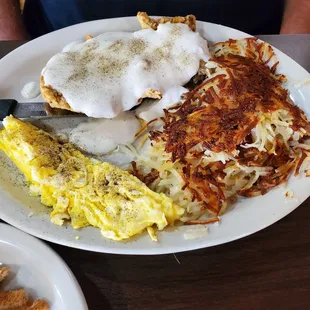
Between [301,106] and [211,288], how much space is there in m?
0.68

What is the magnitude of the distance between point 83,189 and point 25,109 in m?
0.38

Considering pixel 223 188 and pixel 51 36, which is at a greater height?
pixel 51 36

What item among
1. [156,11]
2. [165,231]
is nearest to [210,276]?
[165,231]

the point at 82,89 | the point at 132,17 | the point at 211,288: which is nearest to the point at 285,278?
the point at 211,288

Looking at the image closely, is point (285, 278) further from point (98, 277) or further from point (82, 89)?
point (82, 89)

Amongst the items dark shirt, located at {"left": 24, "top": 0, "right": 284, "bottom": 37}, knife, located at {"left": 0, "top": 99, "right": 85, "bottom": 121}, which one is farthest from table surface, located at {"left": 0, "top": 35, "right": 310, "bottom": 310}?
dark shirt, located at {"left": 24, "top": 0, "right": 284, "bottom": 37}

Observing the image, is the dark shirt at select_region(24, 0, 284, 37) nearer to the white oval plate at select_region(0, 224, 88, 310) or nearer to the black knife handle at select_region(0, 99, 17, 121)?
the black knife handle at select_region(0, 99, 17, 121)

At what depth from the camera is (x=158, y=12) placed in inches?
77.2

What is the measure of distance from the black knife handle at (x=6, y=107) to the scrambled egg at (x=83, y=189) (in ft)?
0.17

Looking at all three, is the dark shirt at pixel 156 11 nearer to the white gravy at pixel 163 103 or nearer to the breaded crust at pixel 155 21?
the breaded crust at pixel 155 21

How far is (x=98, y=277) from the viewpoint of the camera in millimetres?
1229

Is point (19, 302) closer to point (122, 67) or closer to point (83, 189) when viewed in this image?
point (83, 189)

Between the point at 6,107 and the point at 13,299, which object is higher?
Result: the point at 6,107

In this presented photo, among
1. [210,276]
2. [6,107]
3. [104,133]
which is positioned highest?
[6,107]
